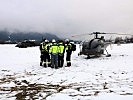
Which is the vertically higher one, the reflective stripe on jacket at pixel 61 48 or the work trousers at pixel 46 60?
the reflective stripe on jacket at pixel 61 48

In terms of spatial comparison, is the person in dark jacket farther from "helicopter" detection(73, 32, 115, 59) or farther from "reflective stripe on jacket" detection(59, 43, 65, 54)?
"helicopter" detection(73, 32, 115, 59)

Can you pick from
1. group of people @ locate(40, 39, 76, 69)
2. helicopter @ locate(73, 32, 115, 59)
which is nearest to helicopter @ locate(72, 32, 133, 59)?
helicopter @ locate(73, 32, 115, 59)

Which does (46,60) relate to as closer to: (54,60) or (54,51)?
(54,60)

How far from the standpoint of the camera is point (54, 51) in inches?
679

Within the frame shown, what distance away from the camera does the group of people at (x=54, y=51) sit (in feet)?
56.7

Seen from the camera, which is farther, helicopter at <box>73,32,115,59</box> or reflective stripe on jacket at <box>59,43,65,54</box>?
helicopter at <box>73,32,115,59</box>

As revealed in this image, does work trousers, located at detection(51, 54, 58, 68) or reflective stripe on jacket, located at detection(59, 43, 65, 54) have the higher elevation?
reflective stripe on jacket, located at detection(59, 43, 65, 54)

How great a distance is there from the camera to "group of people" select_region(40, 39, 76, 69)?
56.7ft

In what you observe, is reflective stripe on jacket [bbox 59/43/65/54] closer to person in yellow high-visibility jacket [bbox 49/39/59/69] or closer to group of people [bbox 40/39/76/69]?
group of people [bbox 40/39/76/69]

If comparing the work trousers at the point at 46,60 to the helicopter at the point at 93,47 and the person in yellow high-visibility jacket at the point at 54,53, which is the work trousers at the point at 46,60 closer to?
the person in yellow high-visibility jacket at the point at 54,53

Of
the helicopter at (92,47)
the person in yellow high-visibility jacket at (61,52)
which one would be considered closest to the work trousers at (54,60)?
the person in yellow high-visibility jacket at (61,52)

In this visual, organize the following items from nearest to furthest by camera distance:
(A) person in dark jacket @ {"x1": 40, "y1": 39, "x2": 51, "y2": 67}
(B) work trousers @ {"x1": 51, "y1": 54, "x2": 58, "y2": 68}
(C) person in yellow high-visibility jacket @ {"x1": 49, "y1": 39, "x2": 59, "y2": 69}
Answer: (C) person in yellow high-visibility jacket @ {"x1": 49, "y1": 39, "x2": 59, "y2": 69}, (B) work trousers @ {"x1": 51, "y1": 54, "x2": 58, "y2": 68}, (A) person in dark jacket @ {"x1": 40, "y1": 39, "x2": 51, "y2": 67}

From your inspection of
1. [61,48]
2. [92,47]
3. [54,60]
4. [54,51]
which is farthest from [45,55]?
[92,47]

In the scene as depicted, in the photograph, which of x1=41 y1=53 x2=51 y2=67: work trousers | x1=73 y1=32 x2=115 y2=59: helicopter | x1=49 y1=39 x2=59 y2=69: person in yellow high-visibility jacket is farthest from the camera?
x1=73 y1=32 x2=115 y2=59: helicopter
